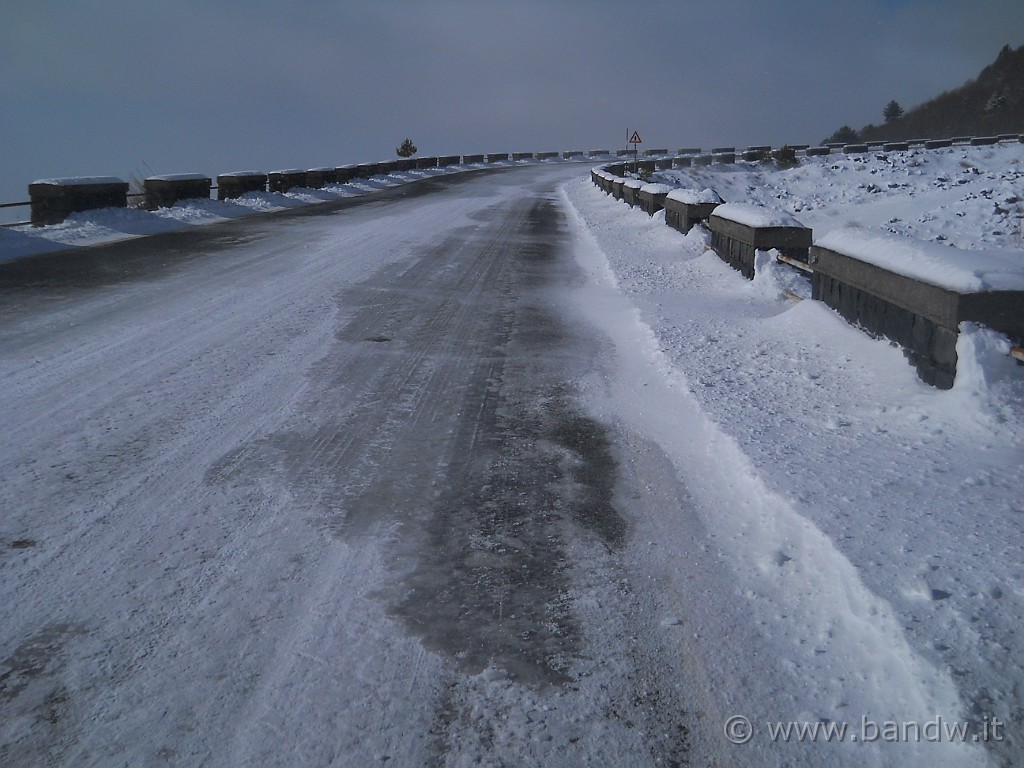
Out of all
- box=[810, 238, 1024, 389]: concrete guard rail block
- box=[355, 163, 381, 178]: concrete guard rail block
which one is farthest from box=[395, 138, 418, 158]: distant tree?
box=[810, 238, 1024, 389]: concrete guard rail block

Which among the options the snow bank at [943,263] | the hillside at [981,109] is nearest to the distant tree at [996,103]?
the hillside at [981,109]

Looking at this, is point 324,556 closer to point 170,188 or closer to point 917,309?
point 917,309

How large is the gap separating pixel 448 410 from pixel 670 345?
281cm

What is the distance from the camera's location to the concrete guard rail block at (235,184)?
26.5 meters

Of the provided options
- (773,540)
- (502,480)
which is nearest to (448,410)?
(502,480)

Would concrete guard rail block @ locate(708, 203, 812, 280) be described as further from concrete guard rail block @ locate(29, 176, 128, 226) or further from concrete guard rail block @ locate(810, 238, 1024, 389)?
concrete guard rail block @ locate(29, 176, 128, 226)

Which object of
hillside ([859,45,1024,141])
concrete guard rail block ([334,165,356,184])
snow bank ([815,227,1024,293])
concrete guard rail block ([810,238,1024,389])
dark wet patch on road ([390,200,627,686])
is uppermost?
hillside ([859,45,1024,141])

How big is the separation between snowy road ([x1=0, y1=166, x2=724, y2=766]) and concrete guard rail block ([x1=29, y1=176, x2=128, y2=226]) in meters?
11.1

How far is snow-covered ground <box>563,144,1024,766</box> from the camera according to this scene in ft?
9.97

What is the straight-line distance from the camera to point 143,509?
14.7ft

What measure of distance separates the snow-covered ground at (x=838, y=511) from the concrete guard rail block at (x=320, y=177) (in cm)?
2529

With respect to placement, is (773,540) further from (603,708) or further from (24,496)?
(24,496)

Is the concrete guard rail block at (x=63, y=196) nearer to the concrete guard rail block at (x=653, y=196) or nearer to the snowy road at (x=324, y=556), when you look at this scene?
the snowy road at (x=324, y=556)

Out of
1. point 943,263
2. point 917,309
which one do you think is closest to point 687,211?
point 917,309
